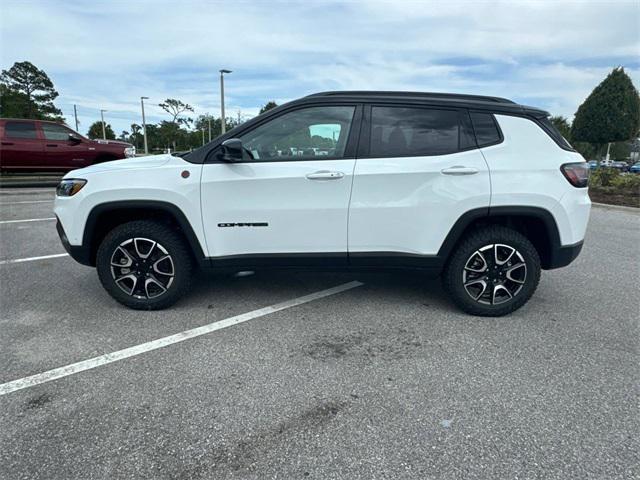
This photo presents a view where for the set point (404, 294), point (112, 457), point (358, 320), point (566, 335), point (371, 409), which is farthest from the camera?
point (404, 294)

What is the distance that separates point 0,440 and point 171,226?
1.82 meters

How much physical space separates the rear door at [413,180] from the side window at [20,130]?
12356mm

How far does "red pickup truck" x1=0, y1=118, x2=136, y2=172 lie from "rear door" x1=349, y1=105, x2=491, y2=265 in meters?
11.6

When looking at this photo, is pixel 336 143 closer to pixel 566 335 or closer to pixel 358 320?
pixel 358 320

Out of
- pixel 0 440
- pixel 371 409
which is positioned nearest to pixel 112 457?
pixel 0 440

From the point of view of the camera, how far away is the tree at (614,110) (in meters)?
21.4

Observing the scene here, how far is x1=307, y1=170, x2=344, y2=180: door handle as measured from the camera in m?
3.13

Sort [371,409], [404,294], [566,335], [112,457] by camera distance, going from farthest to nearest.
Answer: [404,294]
[566,335]
[371,409]
[112,457]

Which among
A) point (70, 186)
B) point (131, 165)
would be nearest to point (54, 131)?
point (70, 186)

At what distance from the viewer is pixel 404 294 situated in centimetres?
389

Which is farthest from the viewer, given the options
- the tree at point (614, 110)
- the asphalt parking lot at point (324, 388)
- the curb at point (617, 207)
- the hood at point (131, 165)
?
the tree at point (614, 110)

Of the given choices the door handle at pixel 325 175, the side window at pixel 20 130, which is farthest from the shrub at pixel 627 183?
the side window at pixel 20 130

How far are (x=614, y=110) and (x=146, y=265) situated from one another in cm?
2628

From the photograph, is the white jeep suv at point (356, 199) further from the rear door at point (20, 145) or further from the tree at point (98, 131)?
the tree at point (98, 131)
